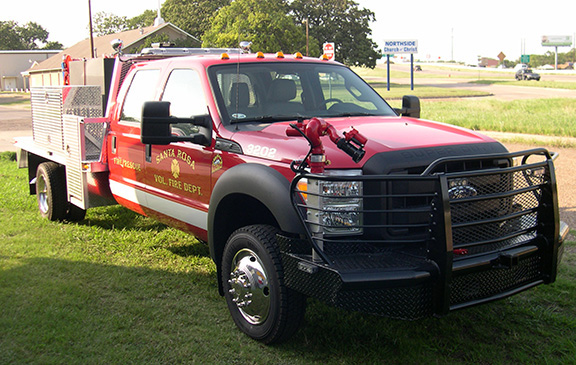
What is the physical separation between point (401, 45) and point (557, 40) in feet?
323

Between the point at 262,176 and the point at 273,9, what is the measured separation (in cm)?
4632

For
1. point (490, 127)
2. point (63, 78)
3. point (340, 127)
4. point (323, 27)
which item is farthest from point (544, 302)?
point (323, 27)

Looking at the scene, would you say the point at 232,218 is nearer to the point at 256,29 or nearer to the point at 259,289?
the point at 259,289

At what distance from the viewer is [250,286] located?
4.08m

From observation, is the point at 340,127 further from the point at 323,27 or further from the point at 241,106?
the point at 323,27

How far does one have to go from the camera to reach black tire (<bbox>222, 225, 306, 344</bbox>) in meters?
3.84

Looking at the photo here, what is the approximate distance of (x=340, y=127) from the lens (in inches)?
171

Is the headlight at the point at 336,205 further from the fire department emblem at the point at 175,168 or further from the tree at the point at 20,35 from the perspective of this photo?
the tree at the point at 20,35

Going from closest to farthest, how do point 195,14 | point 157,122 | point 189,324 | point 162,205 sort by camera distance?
1. point 157,122
2. point 189,324
3. point 162,205
4. point 195,14

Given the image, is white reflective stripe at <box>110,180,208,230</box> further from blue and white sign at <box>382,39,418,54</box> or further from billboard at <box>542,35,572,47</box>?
billboard at <box>542,35,572,47</box>

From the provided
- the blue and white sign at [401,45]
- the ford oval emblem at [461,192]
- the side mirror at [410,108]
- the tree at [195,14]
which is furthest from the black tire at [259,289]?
the tree at [195,14]

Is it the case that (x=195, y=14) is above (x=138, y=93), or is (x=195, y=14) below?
above

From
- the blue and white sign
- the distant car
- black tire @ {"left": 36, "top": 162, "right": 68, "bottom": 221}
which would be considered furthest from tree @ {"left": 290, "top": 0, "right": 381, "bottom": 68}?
black tire @ {"left": 36, "top": 162, "right": 68, "bottom": 221}

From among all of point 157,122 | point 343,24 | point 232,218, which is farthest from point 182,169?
point 343,24
